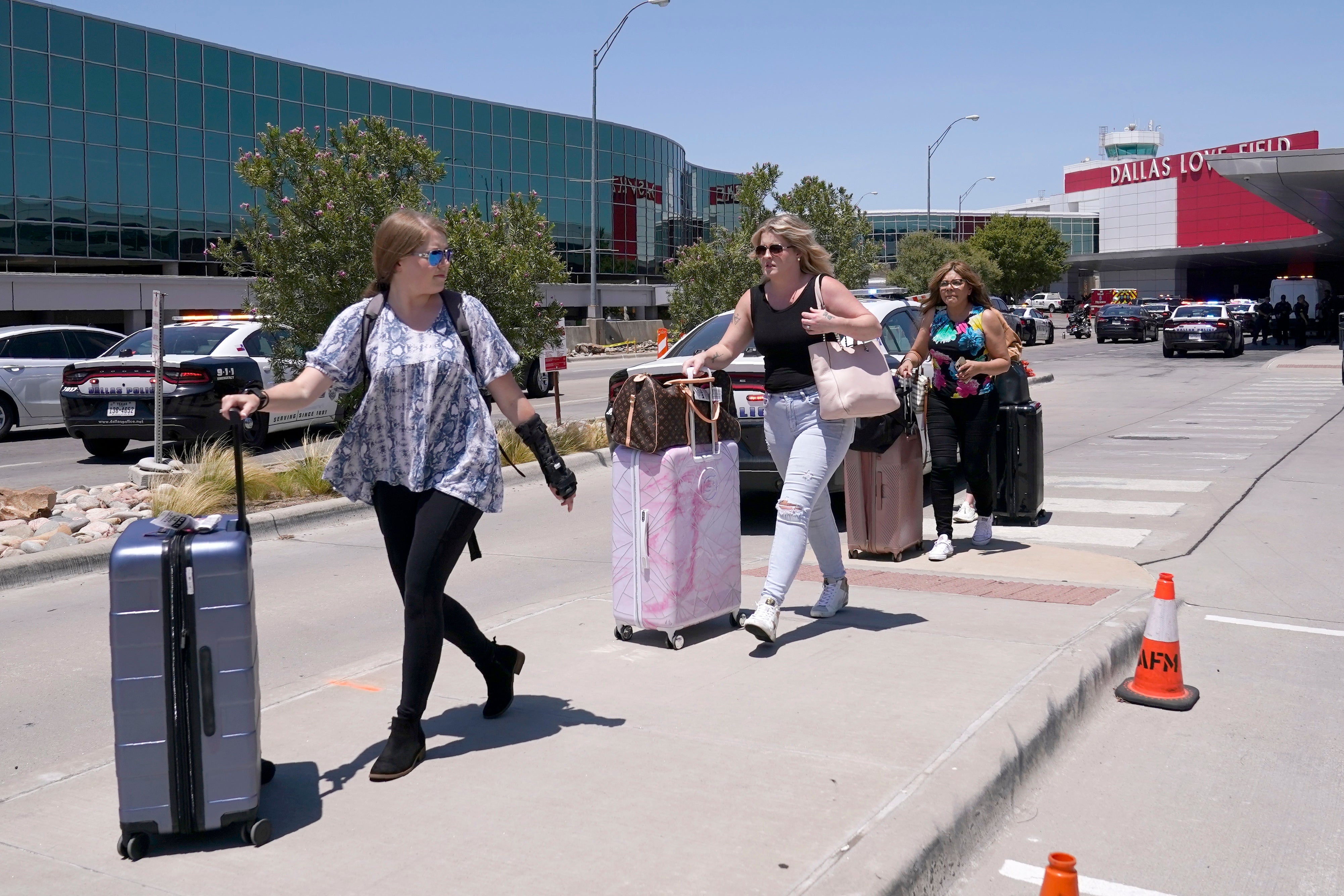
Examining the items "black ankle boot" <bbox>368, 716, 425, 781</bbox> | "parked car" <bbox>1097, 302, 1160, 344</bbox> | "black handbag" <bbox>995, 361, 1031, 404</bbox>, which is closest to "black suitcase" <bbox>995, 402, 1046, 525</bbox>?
"black handbag" <bbox>995, 361, 1031, 404</bbox>

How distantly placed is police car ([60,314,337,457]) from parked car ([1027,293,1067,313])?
257ft

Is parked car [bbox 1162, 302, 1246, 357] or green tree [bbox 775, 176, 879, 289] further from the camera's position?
parked car [bbox 1162, 302, 1246, 357]

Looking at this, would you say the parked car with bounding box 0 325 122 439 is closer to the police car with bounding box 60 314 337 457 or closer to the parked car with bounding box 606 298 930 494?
the police car with bounding box 60 314 337 457

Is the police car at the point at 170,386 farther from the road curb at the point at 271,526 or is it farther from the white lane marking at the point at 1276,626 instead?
the white lane marking at the point at 1276,626

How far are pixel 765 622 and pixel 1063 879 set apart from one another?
266cm

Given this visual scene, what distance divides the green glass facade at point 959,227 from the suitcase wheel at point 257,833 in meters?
105

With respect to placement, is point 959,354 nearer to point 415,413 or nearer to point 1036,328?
point 415,413

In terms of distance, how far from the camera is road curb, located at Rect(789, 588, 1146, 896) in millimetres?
3357

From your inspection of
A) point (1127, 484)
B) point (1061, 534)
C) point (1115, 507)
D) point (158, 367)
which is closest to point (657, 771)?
point (1061, 534)

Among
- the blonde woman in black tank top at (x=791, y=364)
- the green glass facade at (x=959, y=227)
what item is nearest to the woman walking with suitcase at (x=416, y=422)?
the blonde woman in black tank top at (x=791, y=364)

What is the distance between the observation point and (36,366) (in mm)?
17672

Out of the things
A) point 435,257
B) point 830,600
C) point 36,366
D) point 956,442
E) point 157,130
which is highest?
point 157,130

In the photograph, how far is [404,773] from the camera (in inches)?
164

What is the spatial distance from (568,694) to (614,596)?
851 mm
